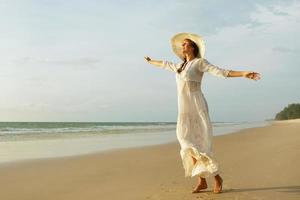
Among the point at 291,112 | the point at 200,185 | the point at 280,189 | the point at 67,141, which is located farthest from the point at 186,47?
the point at 291,112

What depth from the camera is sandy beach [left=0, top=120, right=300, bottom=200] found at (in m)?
5.73

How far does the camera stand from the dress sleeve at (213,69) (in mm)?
5508

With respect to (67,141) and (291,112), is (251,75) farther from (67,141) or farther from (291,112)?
(291,112)

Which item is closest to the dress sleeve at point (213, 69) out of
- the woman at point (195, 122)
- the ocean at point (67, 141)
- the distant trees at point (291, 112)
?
the woman at point (195, 122)

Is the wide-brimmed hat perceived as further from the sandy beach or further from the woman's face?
the sandy beach

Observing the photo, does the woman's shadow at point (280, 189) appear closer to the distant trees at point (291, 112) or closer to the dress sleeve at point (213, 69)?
the dress sleeve at point (213, 69)

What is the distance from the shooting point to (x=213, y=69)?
5.65 meters

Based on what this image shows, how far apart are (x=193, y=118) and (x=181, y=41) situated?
105cm

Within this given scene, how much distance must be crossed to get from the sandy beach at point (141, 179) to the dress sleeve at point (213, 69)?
141cm

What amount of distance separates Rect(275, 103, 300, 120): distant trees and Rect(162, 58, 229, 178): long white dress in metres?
81.0

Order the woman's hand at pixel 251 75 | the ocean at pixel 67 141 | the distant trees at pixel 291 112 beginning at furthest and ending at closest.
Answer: the distant trees at pixel 291 112, the ocean at pixel 67 141, the woman's hand at pixel 251 75

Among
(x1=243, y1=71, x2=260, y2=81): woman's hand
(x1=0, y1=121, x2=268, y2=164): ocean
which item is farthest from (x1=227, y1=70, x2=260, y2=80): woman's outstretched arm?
(x1=0, y1=121, x2=268, y2=164): ocean

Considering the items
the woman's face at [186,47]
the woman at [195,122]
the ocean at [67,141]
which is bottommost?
the ocean at [67,141]

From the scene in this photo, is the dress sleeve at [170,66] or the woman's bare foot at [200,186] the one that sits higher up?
the dress sleeve at [170,66]
